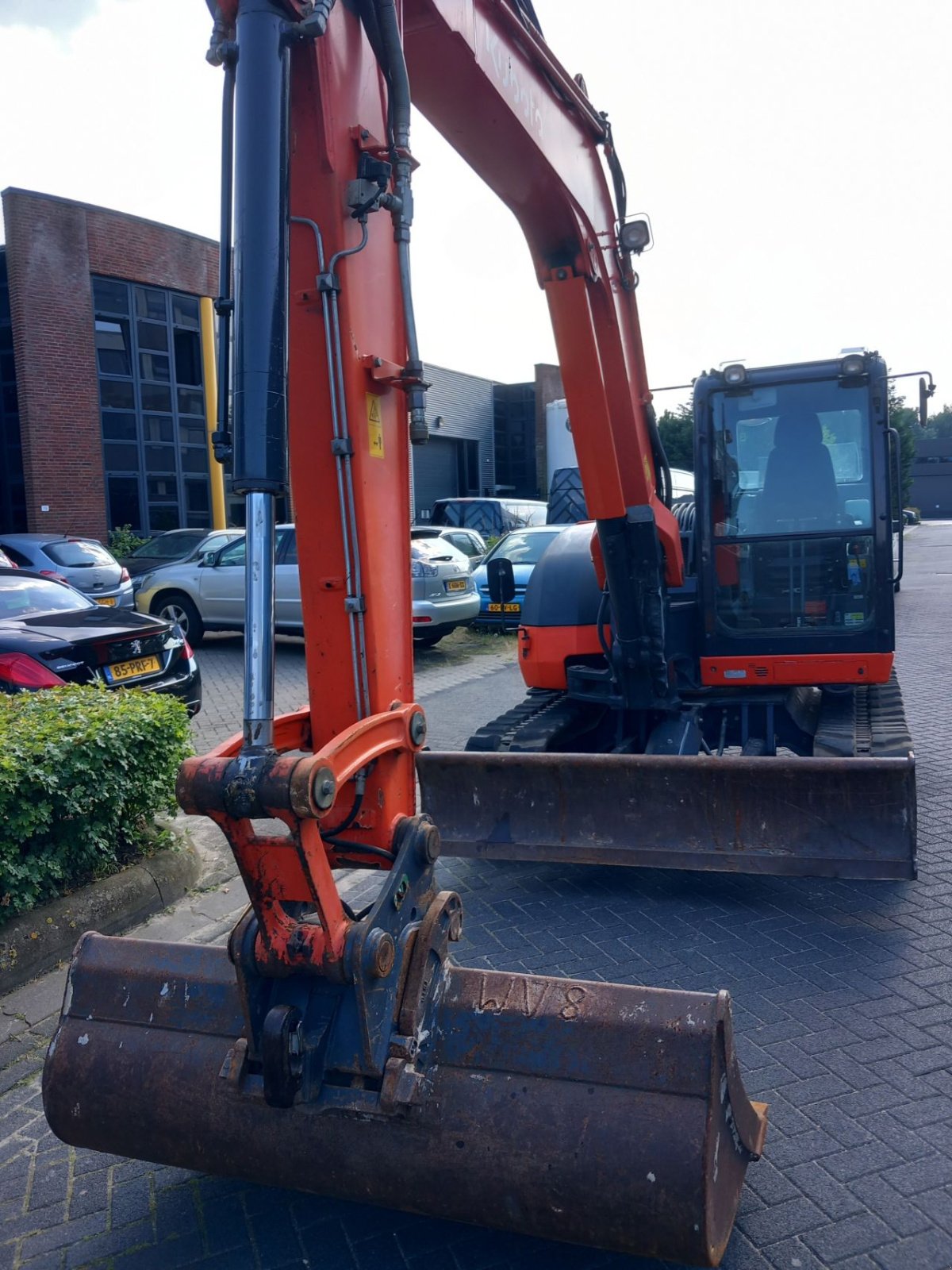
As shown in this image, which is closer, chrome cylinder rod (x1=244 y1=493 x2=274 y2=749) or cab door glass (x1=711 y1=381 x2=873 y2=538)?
chrome cylinder rod (x1=244 y1=493 x2=274 y2=749)

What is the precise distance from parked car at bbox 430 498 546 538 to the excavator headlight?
1696 centimetres

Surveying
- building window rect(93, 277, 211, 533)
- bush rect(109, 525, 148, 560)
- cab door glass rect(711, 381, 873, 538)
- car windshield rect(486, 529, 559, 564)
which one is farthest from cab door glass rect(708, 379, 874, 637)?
building window rect(93, 277, 211, 533)

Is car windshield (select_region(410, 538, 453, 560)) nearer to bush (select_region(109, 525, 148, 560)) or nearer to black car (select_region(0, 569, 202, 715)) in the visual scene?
black car (select_region(0, 569, 202, 715))

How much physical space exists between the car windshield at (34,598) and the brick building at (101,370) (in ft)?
50.9

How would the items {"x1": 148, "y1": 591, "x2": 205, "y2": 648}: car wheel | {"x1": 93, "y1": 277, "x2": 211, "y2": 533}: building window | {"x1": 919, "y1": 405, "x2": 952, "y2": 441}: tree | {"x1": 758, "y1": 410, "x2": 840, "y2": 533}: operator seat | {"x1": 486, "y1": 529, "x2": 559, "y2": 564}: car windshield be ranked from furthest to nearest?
1. {"x1": 919, "y1": 405, "x2": 952, "y2": 441}: tree
2. {"x1": 93, "y1": 277, "x2": 211, "y2": 533}: building window
3. {"x1": 486, "y1": 529, "x2": 559, "y2": 564}: car windshield
4. {"x1": 148, "y1": 591, "x2": 205, "y2": 648}: car wheel
5. {"x1": 758, "y1": 410, "x2": 840, "y2": 533}: operator seat

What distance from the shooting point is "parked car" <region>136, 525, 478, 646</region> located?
13.2 meters

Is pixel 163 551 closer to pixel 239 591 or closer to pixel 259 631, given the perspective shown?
pixel 239 591

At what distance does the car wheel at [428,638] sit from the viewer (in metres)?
14.1

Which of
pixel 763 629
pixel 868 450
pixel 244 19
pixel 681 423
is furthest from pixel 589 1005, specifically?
pixel 681 423

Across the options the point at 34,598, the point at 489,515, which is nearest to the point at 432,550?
the point at 34,598

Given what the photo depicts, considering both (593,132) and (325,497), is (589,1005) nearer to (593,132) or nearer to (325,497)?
(325,497)

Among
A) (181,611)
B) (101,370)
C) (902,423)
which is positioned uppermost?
(101,370)

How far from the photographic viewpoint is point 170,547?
64.7 ft

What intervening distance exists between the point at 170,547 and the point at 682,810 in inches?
642
